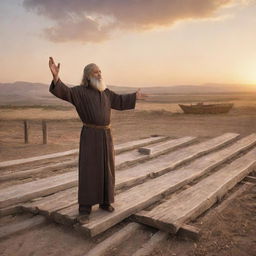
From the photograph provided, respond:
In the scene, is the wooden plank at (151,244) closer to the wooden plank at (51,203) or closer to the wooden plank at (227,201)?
the wooden plank at (227,201)

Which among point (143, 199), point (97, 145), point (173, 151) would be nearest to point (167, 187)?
point (143, 199)

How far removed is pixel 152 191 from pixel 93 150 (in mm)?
1395

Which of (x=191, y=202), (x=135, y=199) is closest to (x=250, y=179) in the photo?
(x=191, y=202)

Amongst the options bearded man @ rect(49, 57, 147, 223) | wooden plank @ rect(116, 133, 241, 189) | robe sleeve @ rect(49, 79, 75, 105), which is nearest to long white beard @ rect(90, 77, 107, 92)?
bearded man @ rect(49, 57, 147, 223)

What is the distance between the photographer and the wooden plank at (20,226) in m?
3.59

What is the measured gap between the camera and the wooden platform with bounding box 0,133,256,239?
3734mm

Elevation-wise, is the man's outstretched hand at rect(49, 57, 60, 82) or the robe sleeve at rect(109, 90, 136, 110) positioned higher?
the man's outstretched hand at rect(49, 57, 60, 82)

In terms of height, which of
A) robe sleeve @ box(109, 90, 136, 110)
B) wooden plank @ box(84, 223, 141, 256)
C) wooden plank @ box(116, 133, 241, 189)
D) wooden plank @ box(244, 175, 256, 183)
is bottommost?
wooden plank @ box(244, 175, 256, 183)

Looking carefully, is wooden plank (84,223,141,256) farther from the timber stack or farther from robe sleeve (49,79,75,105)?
robe sleeve (49,79,75,105)

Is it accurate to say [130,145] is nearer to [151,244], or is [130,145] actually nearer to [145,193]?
[145,193]

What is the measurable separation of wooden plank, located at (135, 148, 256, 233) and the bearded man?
583 millimetres

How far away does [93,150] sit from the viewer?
3.75 m

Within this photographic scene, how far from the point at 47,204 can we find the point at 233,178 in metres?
3.33

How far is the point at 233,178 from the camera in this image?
18.1 ft
